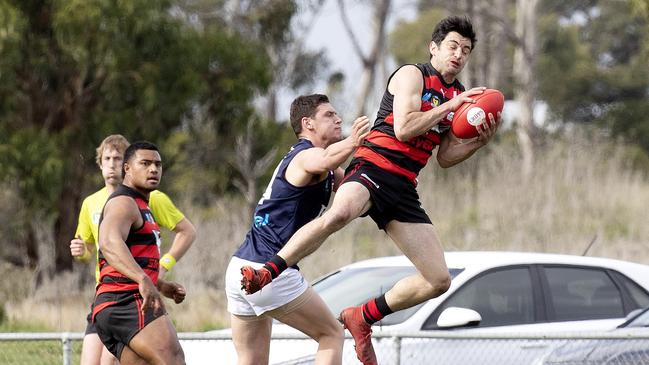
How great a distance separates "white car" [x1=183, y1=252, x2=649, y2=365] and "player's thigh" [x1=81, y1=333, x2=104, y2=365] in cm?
90

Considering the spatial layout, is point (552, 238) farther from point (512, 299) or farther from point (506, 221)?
point (512, 299)

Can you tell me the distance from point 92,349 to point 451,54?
10.9 feet

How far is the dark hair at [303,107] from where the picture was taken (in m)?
7.60

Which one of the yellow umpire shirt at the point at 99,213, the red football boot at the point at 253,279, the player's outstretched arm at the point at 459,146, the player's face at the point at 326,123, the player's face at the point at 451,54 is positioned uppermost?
the player's face at the point at 451,54

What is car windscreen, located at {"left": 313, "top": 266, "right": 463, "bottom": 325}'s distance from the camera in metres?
9.73

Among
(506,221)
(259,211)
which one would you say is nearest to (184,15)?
(506,221)

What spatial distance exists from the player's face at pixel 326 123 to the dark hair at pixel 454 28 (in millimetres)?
808

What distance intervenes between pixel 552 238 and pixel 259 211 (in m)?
13.3

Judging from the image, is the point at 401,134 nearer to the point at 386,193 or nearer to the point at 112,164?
the point at 386,193

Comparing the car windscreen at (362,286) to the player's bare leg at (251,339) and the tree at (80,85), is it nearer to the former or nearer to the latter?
the player's bare leg at (251,339)

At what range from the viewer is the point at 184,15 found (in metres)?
23.1

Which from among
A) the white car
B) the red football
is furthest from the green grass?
the red football

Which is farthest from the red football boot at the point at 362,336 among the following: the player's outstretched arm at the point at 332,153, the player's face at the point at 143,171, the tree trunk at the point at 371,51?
the tree trunk at the point at 371,51

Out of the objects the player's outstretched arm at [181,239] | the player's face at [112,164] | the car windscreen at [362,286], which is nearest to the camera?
the player's face at [112,164]
